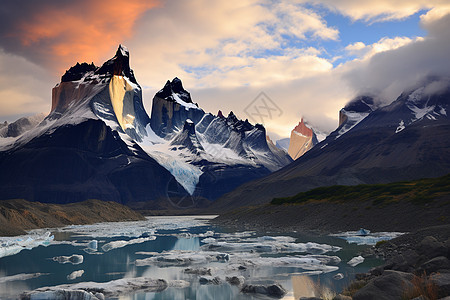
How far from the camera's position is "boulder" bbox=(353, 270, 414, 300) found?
15.9 metres

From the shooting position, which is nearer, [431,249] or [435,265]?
[435,265]

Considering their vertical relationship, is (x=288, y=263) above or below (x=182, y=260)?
below

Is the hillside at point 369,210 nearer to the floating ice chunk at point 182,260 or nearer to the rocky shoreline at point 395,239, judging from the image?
the rocky shoreline at point 395,239

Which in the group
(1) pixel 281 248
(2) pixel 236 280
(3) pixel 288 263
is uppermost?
(2) pixel 236 280

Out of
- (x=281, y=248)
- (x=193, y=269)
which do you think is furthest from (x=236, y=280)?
(x=281, y=248)

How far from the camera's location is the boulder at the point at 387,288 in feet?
52.2

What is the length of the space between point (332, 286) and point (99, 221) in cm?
10992

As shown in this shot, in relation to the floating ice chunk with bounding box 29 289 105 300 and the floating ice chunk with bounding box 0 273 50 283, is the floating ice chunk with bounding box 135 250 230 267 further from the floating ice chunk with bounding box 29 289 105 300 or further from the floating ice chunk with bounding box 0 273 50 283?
the floating ice chunk with bounding box 29 289 105 300

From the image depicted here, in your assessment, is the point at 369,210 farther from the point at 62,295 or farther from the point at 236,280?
the point at 62,295

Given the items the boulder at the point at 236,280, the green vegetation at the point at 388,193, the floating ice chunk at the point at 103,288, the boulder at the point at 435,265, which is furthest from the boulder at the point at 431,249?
the green vegetation at the point at 388,193

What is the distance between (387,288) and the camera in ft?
53.5

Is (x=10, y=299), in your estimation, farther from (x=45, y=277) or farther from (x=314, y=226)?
(x=314, y=226)

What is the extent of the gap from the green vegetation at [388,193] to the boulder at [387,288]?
51194 millimetres

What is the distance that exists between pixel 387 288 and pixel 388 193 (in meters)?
66.7
